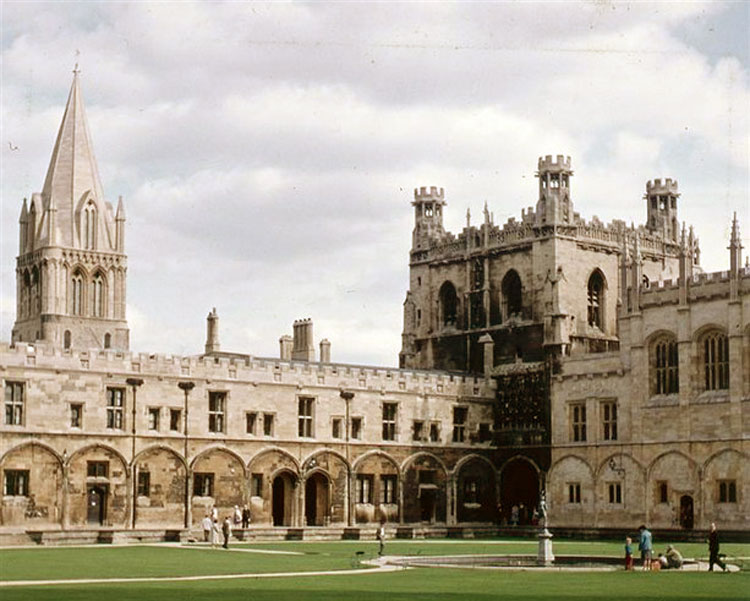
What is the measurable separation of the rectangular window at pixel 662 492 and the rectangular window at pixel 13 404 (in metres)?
28.2

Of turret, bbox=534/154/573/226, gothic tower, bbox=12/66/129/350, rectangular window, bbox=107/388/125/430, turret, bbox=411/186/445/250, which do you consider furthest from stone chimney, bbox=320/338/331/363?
gothic tower, bbox=12/66/129/350

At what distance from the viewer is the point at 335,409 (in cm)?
7269

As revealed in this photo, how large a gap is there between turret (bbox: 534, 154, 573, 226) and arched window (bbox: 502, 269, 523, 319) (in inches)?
135

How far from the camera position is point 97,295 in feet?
400

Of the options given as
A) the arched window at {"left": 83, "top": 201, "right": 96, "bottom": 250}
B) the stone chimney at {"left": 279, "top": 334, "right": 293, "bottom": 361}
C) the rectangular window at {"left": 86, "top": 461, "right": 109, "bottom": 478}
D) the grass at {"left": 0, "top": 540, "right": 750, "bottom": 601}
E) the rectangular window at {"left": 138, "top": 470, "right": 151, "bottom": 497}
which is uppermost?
the arched window at {"left": 83, "top": 201, "right": 96, "bottom": 250}

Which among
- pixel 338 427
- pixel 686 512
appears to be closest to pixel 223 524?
pixel 338 427

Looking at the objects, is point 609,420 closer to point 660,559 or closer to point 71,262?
point 660,559

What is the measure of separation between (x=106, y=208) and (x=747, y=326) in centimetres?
6949

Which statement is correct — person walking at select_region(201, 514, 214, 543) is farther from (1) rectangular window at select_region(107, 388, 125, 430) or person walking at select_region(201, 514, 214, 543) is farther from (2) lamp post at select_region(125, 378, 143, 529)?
(1) rectangular window at select_region(107, 388, 125, 430)

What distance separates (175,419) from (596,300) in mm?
25266

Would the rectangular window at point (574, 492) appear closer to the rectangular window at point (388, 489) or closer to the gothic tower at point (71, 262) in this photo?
the rectangular window at point (388, 489)

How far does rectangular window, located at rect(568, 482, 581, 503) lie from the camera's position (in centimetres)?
7338

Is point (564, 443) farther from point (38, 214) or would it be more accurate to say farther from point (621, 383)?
point (38, 214)

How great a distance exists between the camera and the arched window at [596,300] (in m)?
80.4
